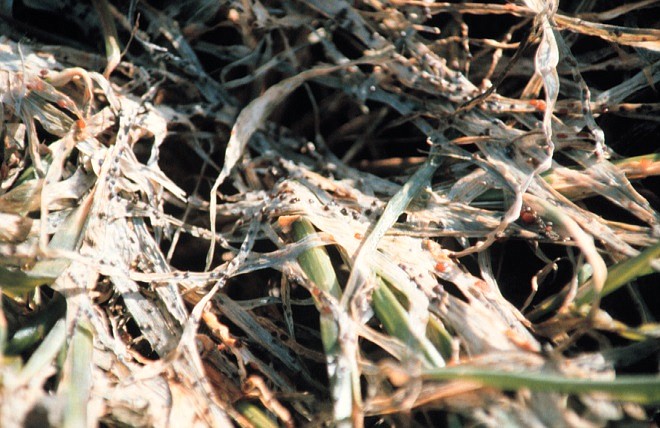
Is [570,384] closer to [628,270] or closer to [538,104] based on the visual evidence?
[628,270]

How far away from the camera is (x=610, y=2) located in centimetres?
111

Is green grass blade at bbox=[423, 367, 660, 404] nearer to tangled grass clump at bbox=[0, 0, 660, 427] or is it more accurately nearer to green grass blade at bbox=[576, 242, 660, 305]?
tangled grass clump at bbox=[0, 0, 660, 427]

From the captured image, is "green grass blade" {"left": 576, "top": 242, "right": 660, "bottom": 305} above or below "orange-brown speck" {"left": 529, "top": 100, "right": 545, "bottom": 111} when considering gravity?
below

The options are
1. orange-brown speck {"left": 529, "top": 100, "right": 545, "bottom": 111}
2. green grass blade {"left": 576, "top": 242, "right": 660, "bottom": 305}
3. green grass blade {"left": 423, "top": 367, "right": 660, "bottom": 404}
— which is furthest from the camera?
orange-brown speck {"left": 529, "top": 100, "right": 545, "bottom": 111}

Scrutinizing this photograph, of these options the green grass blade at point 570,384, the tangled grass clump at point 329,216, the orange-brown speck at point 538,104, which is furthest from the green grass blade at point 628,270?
the orange-brown speck at point 538,104

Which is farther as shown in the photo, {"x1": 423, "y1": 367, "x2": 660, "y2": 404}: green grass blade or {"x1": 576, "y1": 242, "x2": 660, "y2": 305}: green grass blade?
{"x1": 576, "y1": 242, "x2": 660, "y2": 305}: green grass blade

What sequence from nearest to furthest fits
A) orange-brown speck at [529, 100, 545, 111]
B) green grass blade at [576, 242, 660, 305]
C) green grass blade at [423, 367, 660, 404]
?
green grass blade at [423, 367, 660, 404] → green grass blade at [576, 242, 660, 305] → orange-brown speck at [529, 100, 545, 111]

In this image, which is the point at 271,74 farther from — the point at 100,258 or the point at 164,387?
the point at 164,387

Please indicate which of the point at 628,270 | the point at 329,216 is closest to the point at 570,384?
the point at 628,270

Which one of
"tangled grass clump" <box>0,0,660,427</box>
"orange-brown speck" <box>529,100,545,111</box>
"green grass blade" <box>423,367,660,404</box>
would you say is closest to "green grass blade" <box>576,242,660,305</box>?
"tangled grass clump" <box>0,0,660,427</box>

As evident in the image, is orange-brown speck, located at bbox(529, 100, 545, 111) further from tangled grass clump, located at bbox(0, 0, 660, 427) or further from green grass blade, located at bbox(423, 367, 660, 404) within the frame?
green grass blade, located at bbox(423, 367, 660, 404)

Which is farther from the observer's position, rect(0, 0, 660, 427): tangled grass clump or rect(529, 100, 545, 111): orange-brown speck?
rect(529, 100, 545, 111): orange-brown speck

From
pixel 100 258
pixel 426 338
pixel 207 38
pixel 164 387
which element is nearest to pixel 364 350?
pixel 426 338

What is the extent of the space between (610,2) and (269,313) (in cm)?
86
